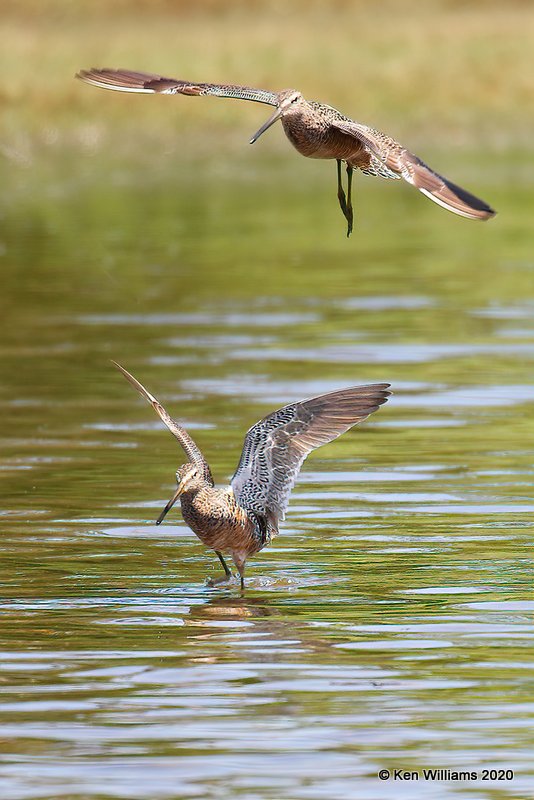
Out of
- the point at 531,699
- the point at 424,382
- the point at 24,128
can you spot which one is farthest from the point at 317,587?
Answer: the point at 24,128

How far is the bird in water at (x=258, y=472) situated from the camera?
10453mm

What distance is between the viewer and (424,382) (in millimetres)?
16984

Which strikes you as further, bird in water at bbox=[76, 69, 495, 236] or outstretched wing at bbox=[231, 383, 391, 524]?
outstretched wing at bbox=[231, 383, 391, 524]

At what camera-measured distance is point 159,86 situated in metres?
11.4

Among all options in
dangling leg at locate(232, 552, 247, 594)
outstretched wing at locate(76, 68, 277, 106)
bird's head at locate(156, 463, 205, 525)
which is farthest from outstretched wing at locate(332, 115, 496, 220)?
dangling leg at locate(232, 552, 247, 594)

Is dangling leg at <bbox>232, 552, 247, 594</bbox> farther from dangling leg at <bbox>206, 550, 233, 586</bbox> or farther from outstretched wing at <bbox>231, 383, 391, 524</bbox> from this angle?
outstretched wing at <bbox>231, 383, 391, 524</bbox>

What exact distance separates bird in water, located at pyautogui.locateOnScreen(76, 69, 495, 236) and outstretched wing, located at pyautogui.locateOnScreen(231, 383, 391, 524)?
1076 mm

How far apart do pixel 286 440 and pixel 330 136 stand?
1587 mm

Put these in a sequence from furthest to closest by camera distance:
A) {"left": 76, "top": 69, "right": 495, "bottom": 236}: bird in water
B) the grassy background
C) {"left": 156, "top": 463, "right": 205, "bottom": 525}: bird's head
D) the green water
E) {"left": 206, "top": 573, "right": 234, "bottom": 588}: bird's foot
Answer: the grassy background
{"left": 206, "top": 573, "right": 234, "bottom": 588}: bird's foot
{"left": 156, "top": 463, "right": 205, "bottom": 525}: bird's head
{"left": 76, "top": 69, "right": 495, "bottom": 236}: bird in water
the green water

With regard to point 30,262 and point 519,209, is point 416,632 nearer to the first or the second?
point 30,262

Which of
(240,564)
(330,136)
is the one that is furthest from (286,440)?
(330,136)

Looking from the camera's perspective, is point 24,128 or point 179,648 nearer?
point 179,648

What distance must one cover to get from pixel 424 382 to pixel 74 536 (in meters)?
5.80

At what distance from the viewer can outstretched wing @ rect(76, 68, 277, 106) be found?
10633mm
